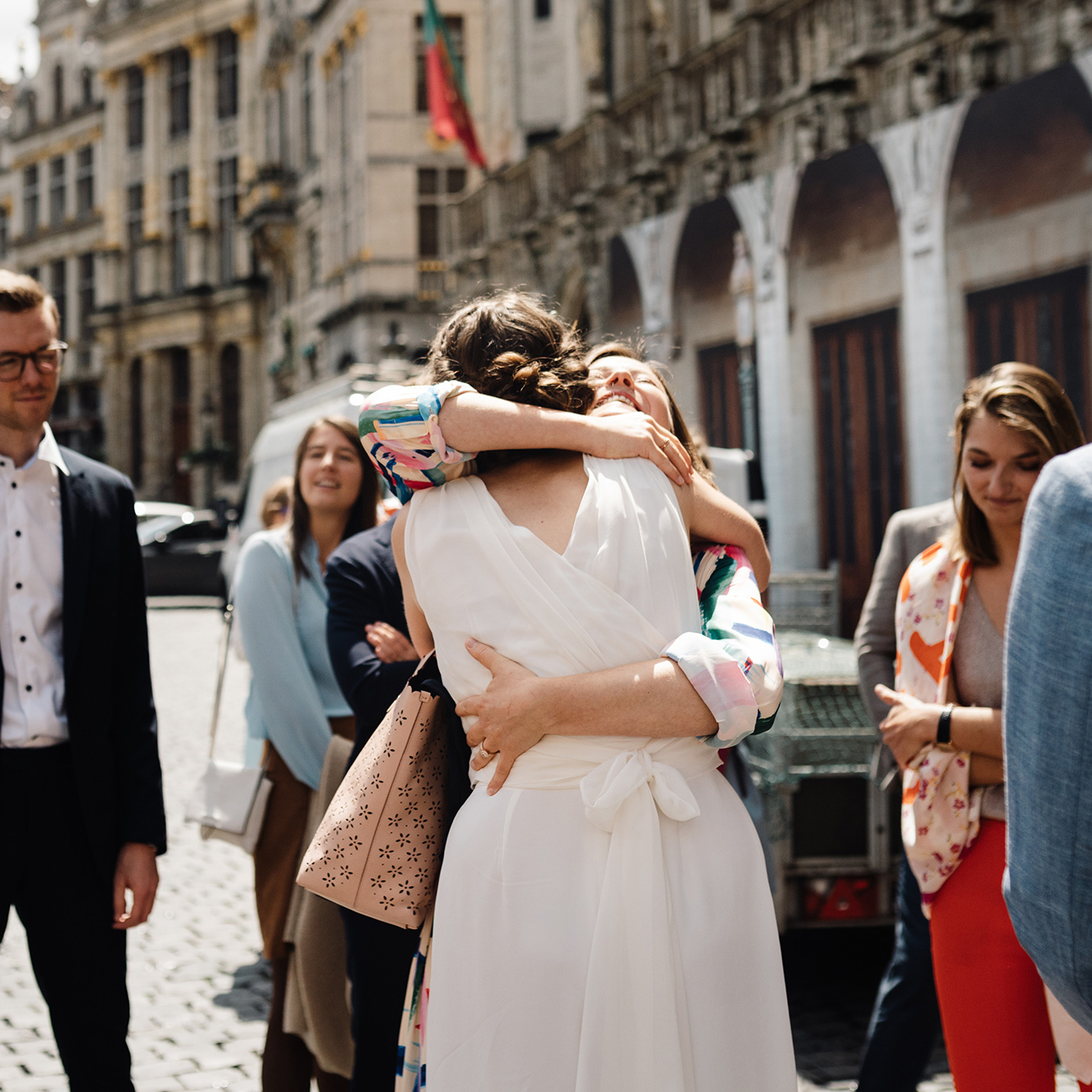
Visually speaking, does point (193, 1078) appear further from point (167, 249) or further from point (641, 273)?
point (167, 249)

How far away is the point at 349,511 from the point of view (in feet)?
13.3

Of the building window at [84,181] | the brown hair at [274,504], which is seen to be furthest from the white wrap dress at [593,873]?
the building window at [84,181]

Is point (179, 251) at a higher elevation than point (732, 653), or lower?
higher

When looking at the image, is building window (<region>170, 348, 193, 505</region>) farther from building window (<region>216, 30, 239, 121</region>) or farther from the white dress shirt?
the white dress shirt

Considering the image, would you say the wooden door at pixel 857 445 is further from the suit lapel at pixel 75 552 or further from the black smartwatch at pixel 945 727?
the suit lapel at pixel 75 552

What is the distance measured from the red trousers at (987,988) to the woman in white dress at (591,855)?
2.85 ft

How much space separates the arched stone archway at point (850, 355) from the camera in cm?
967

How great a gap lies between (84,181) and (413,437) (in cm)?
5825

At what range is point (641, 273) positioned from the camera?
13164 millimetres

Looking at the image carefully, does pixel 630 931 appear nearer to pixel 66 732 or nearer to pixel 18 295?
pixel 66 732

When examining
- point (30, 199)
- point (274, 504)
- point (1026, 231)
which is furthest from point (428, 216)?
point (30, 199)

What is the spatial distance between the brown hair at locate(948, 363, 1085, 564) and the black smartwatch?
403mm

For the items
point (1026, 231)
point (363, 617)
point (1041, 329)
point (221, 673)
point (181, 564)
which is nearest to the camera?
point (363, 617)

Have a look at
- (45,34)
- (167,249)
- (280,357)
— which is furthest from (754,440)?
(45,34)
